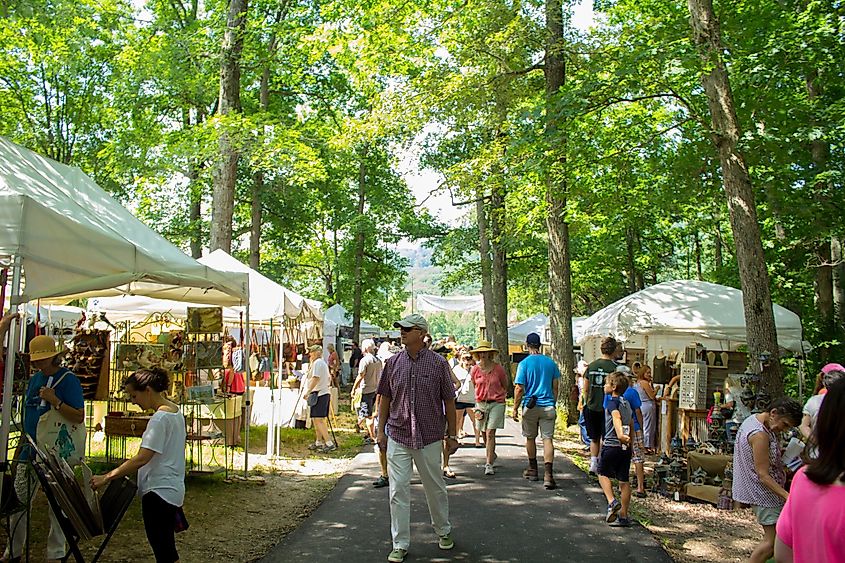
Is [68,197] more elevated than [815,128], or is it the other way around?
[815,128]

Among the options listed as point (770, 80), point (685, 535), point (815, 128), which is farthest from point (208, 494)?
point (815, 128)

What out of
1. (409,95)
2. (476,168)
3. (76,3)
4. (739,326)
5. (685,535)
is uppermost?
(76,3)

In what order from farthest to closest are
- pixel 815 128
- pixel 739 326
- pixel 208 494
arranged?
pixel 815 128 < pixel 739 326 < pixel 208 494

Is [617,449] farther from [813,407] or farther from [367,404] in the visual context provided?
[367,404]

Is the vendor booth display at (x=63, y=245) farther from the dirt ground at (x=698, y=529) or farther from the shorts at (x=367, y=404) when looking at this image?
the shorts at (x=367, y=404)

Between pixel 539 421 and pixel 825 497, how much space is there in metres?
7.56

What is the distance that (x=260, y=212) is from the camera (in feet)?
94.7

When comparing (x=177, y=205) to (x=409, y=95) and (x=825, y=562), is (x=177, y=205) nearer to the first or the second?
(x=409, y=95)

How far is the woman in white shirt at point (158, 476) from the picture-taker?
511 cm

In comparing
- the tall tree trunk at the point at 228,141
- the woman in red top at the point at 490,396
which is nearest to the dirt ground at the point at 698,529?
the woman in red top at the point at 490,396

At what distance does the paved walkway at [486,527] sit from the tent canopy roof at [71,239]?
2.83 m

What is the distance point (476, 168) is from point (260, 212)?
13.7 meters

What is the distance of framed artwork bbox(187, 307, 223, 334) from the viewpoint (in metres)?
11.0

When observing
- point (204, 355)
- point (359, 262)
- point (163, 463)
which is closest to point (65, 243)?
point (163, 463)
